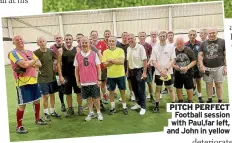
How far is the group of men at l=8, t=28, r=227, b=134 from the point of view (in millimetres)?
2949

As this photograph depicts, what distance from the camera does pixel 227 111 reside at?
301cm

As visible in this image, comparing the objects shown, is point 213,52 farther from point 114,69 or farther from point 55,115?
point 55,115

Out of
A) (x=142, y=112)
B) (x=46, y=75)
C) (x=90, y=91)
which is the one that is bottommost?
(x=142, y=112)

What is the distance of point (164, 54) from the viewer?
2.99 metres

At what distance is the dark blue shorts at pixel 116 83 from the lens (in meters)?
3.05

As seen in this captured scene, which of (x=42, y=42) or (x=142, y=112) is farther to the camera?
(x=142, y=112)

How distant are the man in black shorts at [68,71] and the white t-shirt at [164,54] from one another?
664 millimetres

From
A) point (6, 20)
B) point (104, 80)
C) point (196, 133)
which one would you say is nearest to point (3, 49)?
point (6, 20)

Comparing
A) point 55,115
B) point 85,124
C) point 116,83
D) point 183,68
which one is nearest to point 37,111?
point 55,115

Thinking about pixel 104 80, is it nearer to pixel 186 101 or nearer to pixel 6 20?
pixel 186 101

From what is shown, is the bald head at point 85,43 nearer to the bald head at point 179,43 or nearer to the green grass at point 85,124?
the green grass at point 85,124

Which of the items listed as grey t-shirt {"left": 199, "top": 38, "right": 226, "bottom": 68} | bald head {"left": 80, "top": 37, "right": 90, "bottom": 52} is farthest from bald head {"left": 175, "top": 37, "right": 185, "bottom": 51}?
bald head {"left": 80, "top": 37, "right": 90, "bottom": 52}

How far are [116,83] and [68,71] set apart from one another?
0.42m

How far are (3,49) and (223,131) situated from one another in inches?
75.8
